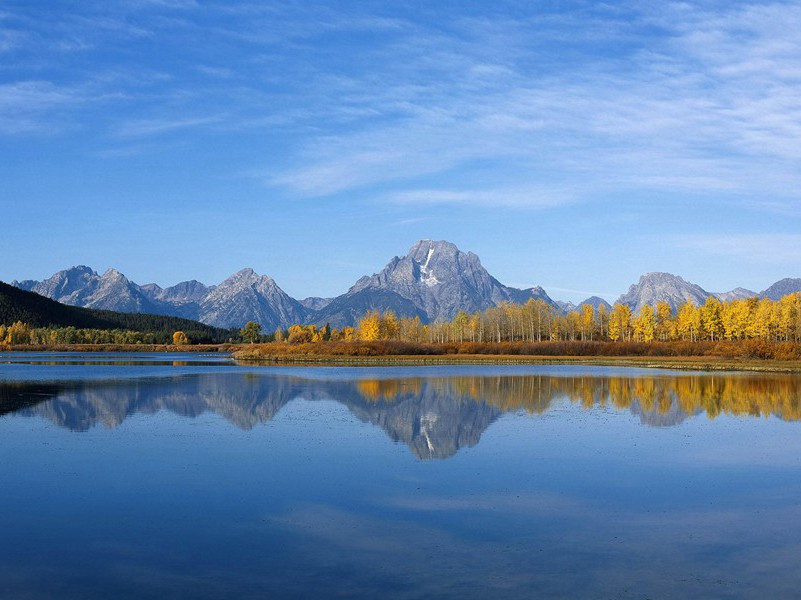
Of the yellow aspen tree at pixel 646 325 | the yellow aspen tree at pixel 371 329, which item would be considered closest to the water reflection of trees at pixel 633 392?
the yellow aspen tree at pixel 646 325

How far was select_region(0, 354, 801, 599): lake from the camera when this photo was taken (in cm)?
1219

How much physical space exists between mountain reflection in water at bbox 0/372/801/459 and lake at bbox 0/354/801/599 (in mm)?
400

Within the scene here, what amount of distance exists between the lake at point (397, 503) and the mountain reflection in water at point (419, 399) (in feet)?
1.31

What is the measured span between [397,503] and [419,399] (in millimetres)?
24795

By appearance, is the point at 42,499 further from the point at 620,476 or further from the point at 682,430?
the point at 682,430

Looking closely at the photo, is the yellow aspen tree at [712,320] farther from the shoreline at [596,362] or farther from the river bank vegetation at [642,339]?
the shoreline at [596,362]

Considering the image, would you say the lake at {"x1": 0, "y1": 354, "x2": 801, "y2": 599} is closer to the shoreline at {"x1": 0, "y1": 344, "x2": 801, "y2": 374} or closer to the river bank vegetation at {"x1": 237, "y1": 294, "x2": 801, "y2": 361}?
the shoreline at {"x1": 0, "y1": 344, "x2": 801, "y2": 374}

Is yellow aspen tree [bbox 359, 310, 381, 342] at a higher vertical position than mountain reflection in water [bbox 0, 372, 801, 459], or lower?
higher

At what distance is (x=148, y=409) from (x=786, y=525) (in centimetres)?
3018

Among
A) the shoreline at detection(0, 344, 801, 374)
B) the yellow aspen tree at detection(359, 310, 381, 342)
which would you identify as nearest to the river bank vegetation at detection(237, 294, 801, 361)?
the yellow aspen tree at detection(359, 310, 381, 342)

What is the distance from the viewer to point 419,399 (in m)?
42.2

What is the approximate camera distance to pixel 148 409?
37031 mm

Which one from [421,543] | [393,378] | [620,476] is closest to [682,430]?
[620,476]

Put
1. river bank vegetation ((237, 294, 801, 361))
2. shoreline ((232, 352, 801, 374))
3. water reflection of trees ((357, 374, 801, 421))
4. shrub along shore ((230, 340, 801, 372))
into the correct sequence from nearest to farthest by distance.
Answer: water reflection of trees ((357, 374, 801, 421))
shoreline ((232, 352, 801, 374))
shrub along shore ((230, 340, 801, 372))
river bank vegetation ((237, 294, 801, 361))
